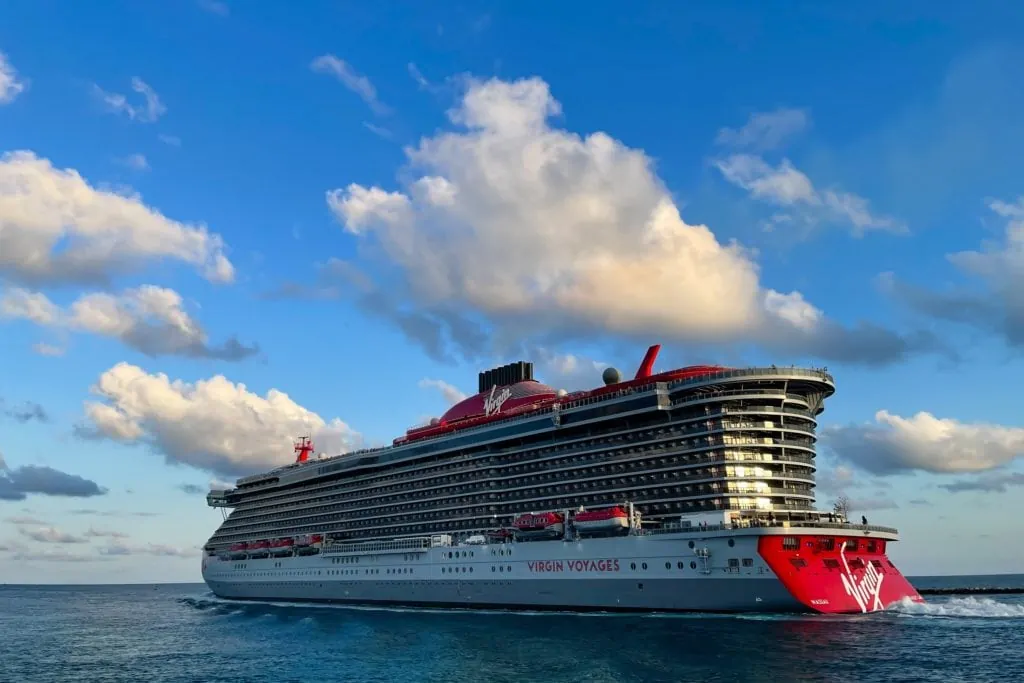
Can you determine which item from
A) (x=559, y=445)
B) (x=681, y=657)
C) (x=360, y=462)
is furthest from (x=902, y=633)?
(x=360, y=462)

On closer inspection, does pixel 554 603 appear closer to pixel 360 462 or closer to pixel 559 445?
pixel 559 445

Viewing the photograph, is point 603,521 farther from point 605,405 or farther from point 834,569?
point 834,569

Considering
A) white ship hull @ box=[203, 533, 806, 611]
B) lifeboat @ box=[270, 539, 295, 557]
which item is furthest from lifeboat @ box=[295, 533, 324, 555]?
white ship hull @ box=[203, 533, 806, 611]

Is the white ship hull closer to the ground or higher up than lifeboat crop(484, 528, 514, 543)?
closer to the ground

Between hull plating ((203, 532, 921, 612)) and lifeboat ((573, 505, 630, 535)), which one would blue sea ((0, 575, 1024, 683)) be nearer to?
hull plating ((203, 532, 921, 612))

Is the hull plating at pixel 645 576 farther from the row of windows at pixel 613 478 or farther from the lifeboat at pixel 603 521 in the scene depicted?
the row of windows at pixel 613 478

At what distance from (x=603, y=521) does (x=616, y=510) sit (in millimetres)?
1389

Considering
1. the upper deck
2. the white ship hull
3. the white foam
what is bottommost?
the white foam

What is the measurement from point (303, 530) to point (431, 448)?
88.7 feet

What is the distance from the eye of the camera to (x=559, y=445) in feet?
231

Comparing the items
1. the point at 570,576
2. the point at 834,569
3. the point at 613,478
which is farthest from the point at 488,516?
the point at 834,569

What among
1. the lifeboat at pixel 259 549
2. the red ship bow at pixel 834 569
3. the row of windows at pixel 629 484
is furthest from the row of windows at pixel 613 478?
the lifeboat at pixel 259 549

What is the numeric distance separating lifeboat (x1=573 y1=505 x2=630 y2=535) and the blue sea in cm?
657

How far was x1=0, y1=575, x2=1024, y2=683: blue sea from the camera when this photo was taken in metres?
38.2
